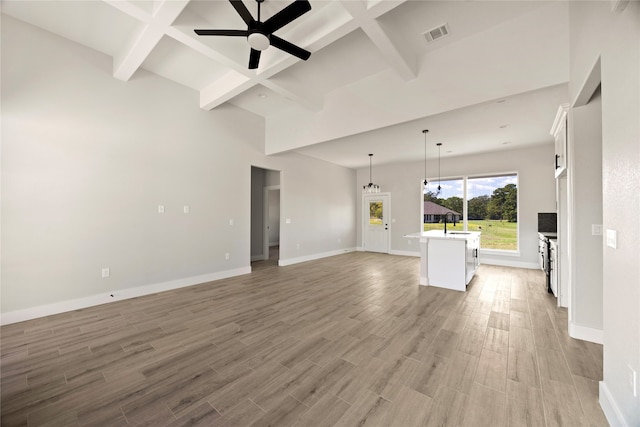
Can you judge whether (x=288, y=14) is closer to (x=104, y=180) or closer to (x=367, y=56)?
(x=367, y=56)

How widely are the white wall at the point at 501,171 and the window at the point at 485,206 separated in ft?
0.58

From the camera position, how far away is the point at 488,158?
21.7 feet

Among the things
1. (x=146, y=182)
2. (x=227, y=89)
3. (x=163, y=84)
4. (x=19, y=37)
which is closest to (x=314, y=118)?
(x=227, y=89)

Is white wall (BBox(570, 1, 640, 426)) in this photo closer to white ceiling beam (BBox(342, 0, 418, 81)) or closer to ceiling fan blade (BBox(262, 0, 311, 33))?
white ceiling beam (BBox(342, 0, 418, 81))

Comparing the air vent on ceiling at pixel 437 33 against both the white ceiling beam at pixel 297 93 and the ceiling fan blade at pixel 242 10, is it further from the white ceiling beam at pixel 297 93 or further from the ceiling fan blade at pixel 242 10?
Result: the ceiling fan blade at pixel 242 10

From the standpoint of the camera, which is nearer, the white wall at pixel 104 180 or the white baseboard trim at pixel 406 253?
the white wall at pixel 104 180

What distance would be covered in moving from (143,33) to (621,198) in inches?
179

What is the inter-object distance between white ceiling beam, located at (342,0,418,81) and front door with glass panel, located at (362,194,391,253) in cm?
530

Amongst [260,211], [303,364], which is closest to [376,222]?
[260,211]

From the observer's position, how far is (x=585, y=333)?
253 cm

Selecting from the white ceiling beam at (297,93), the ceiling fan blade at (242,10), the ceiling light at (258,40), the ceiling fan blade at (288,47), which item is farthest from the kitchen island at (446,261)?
the ceiling fan blade at (242,10)

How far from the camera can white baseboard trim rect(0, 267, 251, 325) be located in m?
2.99

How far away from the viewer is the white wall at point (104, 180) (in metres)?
3.00

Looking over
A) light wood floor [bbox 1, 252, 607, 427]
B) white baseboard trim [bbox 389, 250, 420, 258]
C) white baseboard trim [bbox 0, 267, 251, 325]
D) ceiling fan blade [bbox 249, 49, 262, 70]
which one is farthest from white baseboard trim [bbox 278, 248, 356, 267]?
ceiling fan blade [bbox 249, 49, 262, 70]
